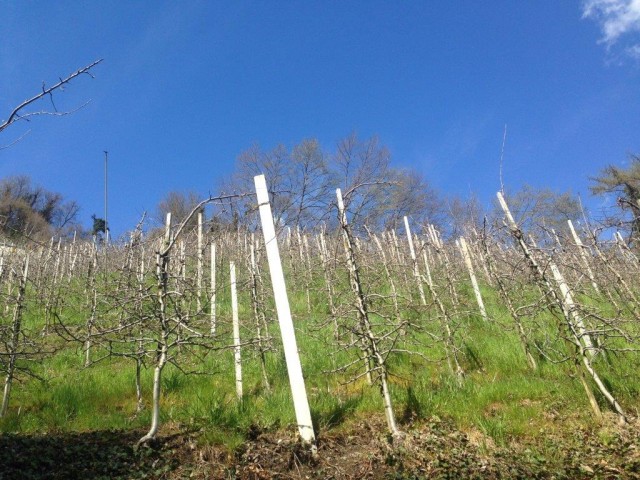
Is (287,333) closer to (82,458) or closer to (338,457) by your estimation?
(338,457)

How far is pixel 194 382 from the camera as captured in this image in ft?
19.6

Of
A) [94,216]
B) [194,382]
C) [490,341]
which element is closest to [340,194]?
[194,382]

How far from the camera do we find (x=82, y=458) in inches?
129

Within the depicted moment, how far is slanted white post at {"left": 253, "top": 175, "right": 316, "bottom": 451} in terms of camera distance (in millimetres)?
3627

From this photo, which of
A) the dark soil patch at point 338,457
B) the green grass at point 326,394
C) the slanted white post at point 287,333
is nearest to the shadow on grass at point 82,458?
the dark soil patch at point 338,457

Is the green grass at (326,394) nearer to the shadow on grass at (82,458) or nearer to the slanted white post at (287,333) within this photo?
the slanted white post at (287,333)

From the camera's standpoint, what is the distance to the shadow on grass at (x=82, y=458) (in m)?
3.00

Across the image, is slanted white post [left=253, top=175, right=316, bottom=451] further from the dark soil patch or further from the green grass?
the green grass

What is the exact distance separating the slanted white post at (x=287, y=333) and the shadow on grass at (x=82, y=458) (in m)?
1.22

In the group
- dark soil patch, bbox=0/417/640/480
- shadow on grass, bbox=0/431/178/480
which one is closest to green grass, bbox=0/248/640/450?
dark soil patch, bbox=0/417/640/480

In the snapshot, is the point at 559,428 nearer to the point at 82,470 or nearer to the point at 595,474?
the point at 595,474

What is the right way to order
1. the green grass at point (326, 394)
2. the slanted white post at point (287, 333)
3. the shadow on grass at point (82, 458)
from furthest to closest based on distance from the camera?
1. the green grass at point (326, 394)
2. the slanted white post at point (287, 333)
3. the shadow on grass at point (82, 458)

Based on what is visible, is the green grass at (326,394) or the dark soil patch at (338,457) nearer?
the dark soil patch at (338,457)

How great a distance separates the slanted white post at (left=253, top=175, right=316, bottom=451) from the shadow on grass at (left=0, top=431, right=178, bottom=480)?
4.00ft
